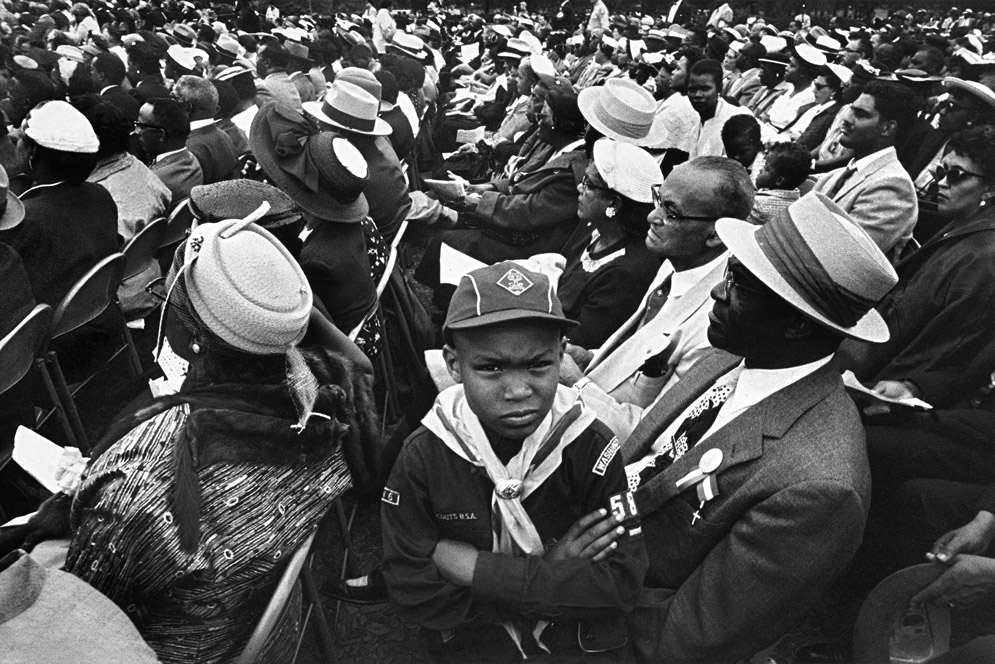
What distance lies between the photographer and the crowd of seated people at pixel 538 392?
5.11 feet

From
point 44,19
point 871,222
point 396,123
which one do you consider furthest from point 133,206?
point 44,19

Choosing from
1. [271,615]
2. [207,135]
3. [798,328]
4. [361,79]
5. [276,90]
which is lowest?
[276,90]

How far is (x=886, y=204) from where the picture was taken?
10.8ft

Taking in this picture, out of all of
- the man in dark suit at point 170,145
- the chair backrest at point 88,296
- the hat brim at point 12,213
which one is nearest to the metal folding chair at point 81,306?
the chair backrest at point 88,296

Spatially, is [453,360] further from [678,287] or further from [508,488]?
[678,287]

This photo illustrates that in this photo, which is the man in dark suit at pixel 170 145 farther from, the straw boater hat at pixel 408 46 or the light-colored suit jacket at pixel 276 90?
the straw boater hat at pixel 408 46

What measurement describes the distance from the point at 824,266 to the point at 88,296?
2.93 metres

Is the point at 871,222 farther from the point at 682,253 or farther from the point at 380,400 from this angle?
the point at 380,400

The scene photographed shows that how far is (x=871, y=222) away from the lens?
10.7 feet

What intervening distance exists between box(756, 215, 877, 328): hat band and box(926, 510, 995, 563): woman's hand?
0.75 meters

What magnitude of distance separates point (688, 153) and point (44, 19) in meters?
10.5

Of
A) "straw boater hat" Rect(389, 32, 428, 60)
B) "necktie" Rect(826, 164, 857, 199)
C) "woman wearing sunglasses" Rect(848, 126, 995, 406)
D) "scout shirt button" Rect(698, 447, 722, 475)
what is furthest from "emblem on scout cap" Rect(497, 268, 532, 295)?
"straw boater hat" Rect(389, 32, 428, 60)

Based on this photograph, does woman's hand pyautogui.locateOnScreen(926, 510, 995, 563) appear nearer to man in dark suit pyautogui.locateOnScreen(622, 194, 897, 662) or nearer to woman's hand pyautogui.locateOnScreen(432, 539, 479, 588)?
man in dark suit pyautogui.locateOnScreen(622, 194, 897, 662)

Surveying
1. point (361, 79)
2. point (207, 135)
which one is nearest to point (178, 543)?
point (361, 79)
